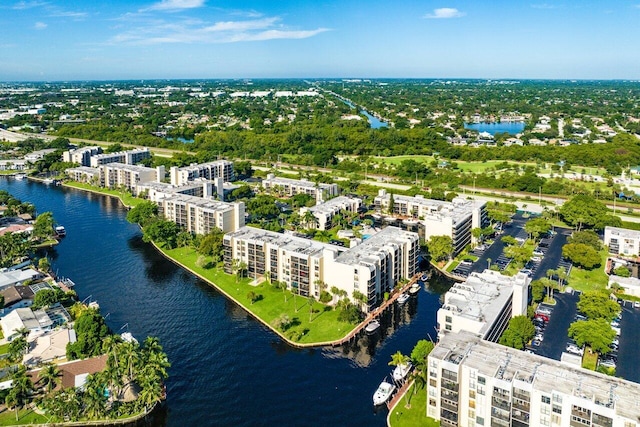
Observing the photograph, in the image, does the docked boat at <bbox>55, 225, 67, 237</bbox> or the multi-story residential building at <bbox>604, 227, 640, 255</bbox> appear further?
the docked boat at <bbox>55, 225, 67, 237</bbox>

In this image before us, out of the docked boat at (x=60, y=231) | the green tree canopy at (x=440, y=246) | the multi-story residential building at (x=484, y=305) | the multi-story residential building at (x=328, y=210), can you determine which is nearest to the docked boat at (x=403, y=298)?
the multi-story residential building at (x=484, y=305)

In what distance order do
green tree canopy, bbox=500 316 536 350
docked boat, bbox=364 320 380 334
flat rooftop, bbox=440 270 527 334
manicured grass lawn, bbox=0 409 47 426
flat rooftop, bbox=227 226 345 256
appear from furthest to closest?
flat rooftop, bbox=227 226 345 256 → docked boat, bbox=364 320 380 334 → green tree canopy, bbox=500 316 536 350 → flat rooftop, bbox=440 270 527 334 → manicured grass lawn, bbox=0 409 47 426

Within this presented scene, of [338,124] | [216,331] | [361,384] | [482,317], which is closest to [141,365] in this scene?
[216,331]

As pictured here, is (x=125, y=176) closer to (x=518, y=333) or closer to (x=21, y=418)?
(x=21, y=418)

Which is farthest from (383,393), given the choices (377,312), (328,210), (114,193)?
(114,193)

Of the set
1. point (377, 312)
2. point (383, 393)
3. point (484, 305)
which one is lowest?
point (383, 393)

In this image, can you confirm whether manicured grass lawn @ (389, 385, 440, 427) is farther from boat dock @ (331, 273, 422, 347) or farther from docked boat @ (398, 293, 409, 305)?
docked boat @ (398, 293, 409, 305)

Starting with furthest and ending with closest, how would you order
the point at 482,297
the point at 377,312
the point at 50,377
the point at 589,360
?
the point at 377,312
the point at 482,297
the point at 589,360
the point at 50,377

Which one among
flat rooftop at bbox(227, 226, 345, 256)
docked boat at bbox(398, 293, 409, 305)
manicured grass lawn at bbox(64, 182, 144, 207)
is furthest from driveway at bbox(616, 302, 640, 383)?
manicured grass lawn at bbox(64, 182, 144, 207)
